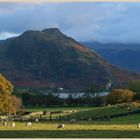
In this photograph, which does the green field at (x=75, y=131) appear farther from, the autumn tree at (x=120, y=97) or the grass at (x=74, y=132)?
the autumn tree at (x=120, y=97)

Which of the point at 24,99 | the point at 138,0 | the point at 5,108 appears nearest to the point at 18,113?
the point at 5,108

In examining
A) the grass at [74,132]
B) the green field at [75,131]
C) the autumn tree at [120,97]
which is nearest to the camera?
the grass at [74,132]

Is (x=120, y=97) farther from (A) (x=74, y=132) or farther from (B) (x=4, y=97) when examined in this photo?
(A) (x=74, y=132)

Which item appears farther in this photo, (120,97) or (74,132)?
(120,97)

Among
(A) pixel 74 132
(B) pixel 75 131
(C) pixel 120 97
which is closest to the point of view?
(A) pixel 74 132

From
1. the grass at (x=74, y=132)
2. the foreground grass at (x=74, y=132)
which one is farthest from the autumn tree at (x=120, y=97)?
the grass at (x=74, y=132)

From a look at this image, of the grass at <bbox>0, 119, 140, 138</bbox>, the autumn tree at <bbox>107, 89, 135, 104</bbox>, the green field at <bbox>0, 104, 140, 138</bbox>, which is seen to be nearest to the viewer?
the grass at <bbox>0, 119, 140, 138</bbox>

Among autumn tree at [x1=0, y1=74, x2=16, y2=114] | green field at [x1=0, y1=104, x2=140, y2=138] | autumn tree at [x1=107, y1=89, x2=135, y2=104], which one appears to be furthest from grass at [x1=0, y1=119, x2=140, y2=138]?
autumn tree at [x1=107, y1=89, x2=135, y2=104]

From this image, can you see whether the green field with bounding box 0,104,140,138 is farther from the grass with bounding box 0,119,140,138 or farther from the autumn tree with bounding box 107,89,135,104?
the autumn tree with bounding box 107,89,135,104

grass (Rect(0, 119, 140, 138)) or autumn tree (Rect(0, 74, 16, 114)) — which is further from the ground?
autumn tree (Rect(0, 74, 16, 114))

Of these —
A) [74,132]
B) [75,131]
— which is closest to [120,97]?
[75,131]

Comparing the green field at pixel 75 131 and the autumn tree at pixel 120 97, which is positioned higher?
the autumn tree at pixel 120 97

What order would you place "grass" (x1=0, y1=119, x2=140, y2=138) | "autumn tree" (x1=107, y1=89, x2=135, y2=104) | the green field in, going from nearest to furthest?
"grass" (x1=0, y1=119, x2=140, y2=138)
the green field
"autumn tree" (x1=107, y1=89, x2=135, y2=104)

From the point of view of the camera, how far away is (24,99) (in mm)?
99625
